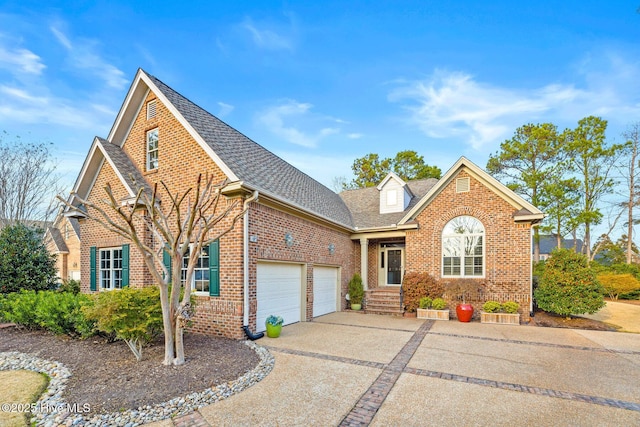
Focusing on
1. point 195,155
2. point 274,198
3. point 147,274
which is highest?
point 195,155

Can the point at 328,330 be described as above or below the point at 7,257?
below

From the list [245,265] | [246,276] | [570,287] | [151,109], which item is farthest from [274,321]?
[570,287]

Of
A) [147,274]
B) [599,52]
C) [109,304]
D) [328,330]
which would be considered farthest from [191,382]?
[599,52]

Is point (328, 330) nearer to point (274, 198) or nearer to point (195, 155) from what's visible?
point (274, 198)

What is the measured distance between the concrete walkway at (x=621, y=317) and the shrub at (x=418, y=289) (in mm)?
5564

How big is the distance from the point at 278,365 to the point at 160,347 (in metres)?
2.79

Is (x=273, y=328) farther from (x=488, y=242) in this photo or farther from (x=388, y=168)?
(x=388, y=168)

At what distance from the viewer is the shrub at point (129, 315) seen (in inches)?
231

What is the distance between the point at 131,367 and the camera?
5.54m

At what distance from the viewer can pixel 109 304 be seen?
19.4 ft

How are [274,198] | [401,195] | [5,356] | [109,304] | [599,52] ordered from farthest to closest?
[401,195]
[599,52]
[274,198]
[5,356]
[109,304]

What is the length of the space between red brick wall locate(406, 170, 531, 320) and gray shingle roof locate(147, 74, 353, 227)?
10.7 feet

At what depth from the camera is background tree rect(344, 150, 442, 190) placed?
94.6 feet

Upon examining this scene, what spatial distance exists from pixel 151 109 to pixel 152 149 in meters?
1.32
